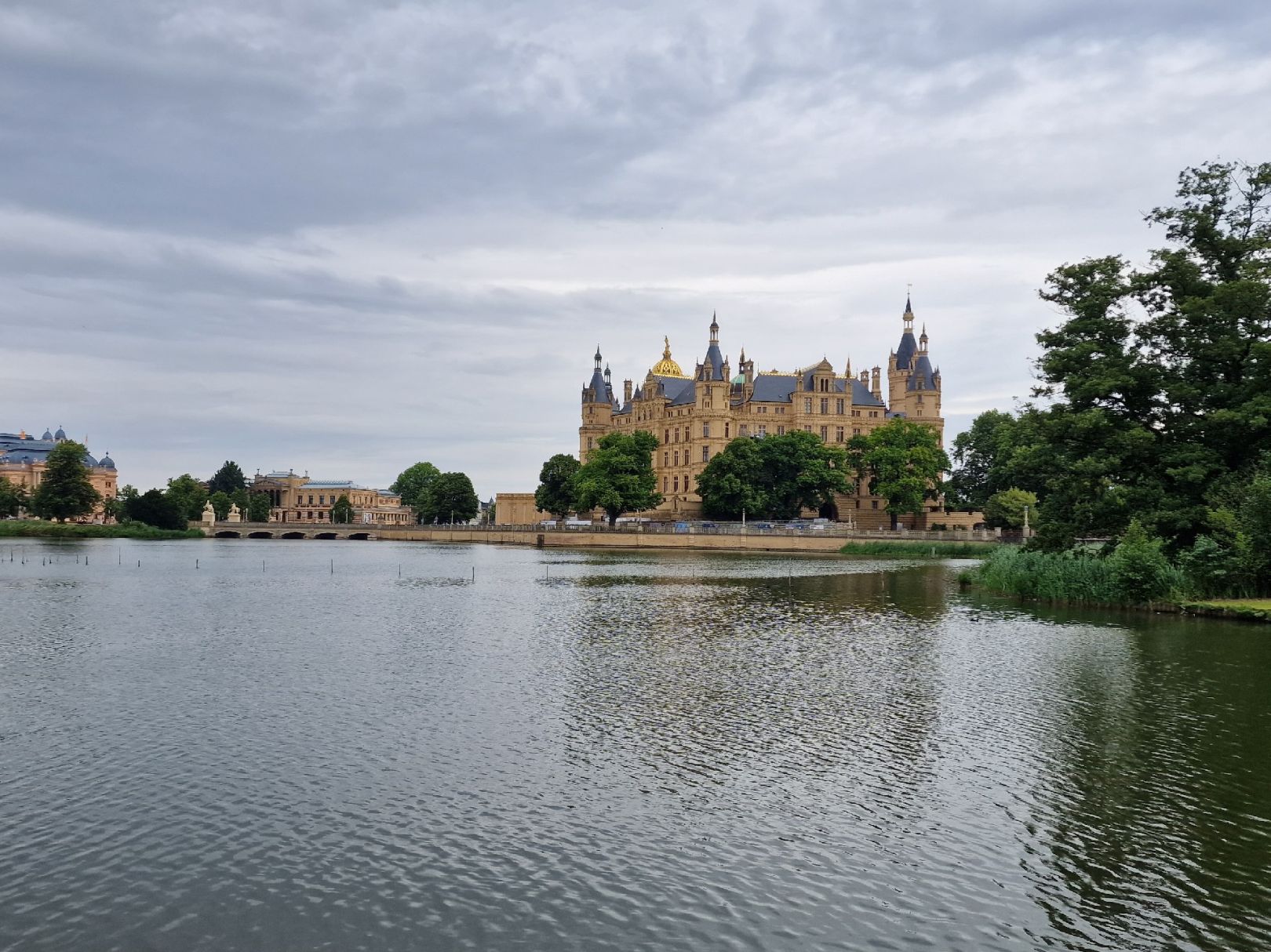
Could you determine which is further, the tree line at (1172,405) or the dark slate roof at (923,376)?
the dark slate roof at (923,376)

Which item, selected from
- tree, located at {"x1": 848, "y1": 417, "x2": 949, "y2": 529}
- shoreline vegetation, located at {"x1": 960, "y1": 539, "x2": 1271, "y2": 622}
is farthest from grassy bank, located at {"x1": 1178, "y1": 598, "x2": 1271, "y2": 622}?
tree, located at {"x1": 848, "y1": 417, "x2": 949, "y2": 529}

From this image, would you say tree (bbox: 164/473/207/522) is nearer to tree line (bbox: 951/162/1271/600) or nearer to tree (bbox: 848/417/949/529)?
tree (bbox: 848/417/949/529)

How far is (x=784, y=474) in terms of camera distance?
124 metres

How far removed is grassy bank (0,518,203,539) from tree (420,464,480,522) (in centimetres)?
4391

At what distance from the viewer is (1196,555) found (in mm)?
39688

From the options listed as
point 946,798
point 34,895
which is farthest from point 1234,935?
point 34,895

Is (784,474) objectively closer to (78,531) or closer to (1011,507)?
(1011,507)

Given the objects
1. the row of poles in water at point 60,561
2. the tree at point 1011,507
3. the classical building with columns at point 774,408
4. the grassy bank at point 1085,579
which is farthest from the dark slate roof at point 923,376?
the grassy bank at point 1085,579

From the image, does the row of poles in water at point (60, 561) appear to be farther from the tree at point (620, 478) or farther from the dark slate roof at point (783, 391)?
the dark slate roof at point (783, 391)

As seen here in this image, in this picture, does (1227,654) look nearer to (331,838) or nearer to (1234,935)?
(1234,935)

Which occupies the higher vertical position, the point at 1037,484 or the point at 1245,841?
the point at 1037,484

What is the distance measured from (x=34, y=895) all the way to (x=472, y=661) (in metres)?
17.3

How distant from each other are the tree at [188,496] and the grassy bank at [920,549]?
327 ft

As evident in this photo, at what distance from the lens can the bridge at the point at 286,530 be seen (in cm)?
15988
